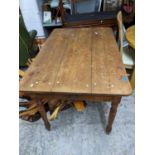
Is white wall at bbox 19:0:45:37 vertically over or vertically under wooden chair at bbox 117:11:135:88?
over

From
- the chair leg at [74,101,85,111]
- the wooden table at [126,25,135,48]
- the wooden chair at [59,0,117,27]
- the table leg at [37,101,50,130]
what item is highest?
the wooden chair at [59,0,117,27]

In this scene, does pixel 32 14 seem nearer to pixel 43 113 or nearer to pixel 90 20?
pixel 90 20

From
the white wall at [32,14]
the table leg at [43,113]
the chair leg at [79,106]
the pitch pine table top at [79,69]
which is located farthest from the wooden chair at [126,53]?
the white wall at [32,14]

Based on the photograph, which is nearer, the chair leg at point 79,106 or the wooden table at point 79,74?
the wooden table at point 79,74

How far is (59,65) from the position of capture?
3.75 feet

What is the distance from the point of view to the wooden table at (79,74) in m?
0.96

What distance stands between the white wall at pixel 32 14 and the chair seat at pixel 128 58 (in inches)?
51.2

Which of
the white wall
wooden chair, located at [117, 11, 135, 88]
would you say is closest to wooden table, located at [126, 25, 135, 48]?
wooden chair, located at [117, 11, 135, 88]

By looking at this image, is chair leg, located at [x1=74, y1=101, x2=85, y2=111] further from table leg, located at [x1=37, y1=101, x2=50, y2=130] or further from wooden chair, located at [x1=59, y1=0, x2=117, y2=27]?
wooden chair, located at [x1=59, y1=0, x2=117, y2=27]

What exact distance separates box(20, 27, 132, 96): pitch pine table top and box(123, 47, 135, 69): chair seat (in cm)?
26

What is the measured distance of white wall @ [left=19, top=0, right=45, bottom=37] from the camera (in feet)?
6.78

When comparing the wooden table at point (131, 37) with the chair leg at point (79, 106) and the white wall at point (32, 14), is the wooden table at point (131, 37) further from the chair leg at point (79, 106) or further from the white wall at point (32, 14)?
the white wall at point (32, 14)

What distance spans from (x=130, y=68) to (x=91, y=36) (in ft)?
1.62
